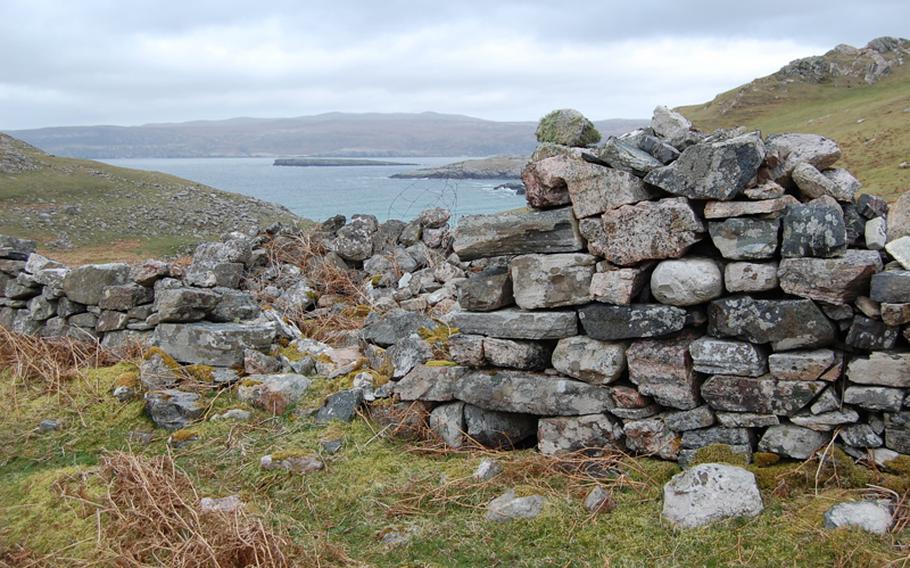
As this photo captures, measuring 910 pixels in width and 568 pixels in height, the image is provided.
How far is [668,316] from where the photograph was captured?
619 cm

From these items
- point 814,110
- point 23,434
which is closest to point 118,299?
point 23,434

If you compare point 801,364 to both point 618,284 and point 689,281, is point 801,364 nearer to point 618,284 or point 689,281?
point 689,281

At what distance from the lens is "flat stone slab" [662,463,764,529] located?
5.38 m

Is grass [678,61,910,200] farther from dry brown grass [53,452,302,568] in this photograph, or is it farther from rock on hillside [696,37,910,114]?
dry brown grass [53,452,302,568]

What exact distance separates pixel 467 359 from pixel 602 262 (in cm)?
166

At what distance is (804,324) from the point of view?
578cm

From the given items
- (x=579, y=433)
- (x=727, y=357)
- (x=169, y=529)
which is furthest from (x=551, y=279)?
(x=169, y=529)

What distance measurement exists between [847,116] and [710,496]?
41.7 m

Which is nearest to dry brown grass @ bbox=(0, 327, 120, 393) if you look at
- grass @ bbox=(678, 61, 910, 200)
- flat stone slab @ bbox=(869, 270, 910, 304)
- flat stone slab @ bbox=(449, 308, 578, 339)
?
flat stone slab @ bbox=(449, 308, 578, 339)

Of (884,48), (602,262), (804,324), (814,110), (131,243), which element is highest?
(884,48)

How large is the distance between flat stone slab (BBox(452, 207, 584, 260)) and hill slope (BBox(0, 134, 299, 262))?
69.9 ft

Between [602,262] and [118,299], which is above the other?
[602,262]

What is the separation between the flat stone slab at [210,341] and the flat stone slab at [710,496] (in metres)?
5.45

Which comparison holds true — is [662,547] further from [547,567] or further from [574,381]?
[574,381]
